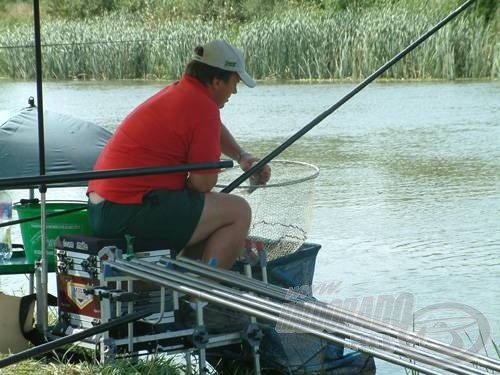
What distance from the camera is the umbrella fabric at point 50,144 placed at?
4.97 metres

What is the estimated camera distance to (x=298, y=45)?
18328 millimetres

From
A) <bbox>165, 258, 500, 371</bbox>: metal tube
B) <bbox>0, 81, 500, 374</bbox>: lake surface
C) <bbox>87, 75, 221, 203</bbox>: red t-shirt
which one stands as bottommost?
<bbox>0, 81, 500, 374</bbox>: lake surface

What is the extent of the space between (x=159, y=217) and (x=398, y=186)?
4944 millimetres

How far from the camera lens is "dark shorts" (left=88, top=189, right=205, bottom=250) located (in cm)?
402

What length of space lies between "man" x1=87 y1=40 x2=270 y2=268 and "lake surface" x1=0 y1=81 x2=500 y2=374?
329 mm

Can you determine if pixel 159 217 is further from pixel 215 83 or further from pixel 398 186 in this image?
pixel 398 186

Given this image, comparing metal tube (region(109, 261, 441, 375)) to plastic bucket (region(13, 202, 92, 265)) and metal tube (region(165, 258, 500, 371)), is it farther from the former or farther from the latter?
plastic bucket (region(13, 202, 92, 265))

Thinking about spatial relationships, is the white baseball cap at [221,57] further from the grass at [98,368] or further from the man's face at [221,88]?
the grass at [98,368]

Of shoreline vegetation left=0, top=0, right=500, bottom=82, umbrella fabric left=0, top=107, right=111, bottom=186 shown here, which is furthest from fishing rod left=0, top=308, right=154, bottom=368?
shoreline vegetation left=0, top=0, right=500, bottom=82

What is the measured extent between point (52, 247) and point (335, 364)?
110cm

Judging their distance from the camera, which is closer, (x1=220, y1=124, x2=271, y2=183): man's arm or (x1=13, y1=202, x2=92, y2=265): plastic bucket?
(x1=220, y1=124, x2=271, y2=183): man's arm

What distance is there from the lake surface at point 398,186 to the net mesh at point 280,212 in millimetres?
33

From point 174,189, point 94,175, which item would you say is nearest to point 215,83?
point 174,189

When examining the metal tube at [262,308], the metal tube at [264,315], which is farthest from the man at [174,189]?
the metal tube at [264,315]
